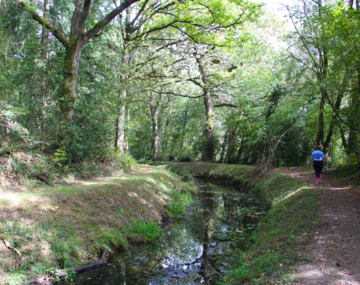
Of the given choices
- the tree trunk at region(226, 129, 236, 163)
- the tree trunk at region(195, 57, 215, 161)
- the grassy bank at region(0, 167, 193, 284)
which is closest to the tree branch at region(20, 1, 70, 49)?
the grassy bank at region(0, 167, 193, 284)

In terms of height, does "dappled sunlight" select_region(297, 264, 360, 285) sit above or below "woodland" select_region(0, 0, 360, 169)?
below

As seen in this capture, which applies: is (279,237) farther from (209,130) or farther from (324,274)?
(209,130)

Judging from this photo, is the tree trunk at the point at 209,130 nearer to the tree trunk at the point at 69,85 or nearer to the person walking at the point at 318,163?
the person walking at the point at 318,163

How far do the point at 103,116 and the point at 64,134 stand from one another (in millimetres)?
1918

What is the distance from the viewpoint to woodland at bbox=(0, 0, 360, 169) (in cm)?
830

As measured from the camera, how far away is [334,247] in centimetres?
477

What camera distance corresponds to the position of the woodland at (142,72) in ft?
A: 27.2

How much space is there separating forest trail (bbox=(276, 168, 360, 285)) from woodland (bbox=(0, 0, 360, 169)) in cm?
550

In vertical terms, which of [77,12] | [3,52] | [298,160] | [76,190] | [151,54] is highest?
[151,54]

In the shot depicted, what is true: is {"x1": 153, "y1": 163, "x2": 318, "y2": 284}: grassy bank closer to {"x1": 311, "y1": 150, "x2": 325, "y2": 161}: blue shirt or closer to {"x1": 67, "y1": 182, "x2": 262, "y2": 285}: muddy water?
{"x1": 67, "y1": 182, "x2": 262, "y2": 285}: muddy water

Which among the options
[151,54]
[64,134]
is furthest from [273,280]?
[151,54]

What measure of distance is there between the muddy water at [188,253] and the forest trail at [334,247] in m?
1.70

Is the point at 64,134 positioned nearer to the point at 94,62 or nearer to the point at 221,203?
the point at 94,62

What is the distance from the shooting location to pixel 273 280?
3848 millimetres
